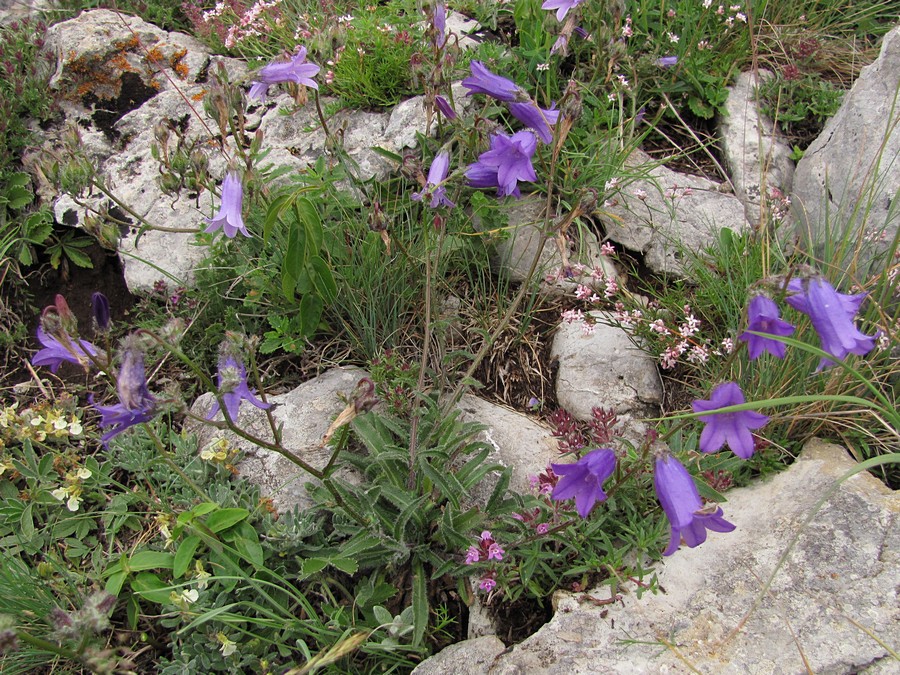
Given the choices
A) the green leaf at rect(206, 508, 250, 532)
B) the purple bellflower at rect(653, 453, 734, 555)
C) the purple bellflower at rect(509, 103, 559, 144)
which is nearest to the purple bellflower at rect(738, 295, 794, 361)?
the purple bellflower at rect(653, 453, 734, 555)

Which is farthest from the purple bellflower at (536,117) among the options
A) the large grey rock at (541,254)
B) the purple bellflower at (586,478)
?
the purple bellflower at (586,478)

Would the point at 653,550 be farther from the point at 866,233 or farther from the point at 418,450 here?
the point at 866,233

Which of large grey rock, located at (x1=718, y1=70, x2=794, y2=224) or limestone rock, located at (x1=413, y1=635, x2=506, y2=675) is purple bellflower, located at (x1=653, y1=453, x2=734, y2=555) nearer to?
limestone rock, located at (x1=413, y1=635, x2=506, y2=675)

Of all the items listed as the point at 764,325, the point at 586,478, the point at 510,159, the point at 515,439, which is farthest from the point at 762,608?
the point at 510,159

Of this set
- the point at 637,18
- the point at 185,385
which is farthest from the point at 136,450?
the point at 637,18

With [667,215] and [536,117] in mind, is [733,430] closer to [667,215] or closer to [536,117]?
[536,117]

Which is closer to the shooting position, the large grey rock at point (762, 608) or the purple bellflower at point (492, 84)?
the large grey rock at point (762, 608)

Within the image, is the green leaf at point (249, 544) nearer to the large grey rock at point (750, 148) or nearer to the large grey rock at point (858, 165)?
the large grey rock at point (858, 165)
